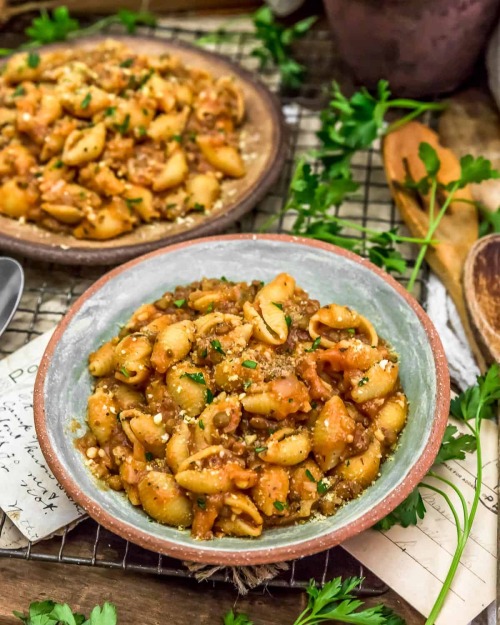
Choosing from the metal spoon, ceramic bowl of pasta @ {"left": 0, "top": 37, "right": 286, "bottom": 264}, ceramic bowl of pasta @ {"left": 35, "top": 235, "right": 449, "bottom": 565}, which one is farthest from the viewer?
ceramic bowl of pasta @ {"left": 0, "top": 37, "right": 286, "bottom": 264}

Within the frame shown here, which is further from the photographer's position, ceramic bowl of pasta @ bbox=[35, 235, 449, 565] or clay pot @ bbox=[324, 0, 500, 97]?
clay pot @ bbox=[324, 0, 500, 97]

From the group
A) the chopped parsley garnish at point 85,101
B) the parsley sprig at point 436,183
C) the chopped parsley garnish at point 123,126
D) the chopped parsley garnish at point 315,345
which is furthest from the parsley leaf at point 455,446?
the chopped parsley garnish at point 85,101

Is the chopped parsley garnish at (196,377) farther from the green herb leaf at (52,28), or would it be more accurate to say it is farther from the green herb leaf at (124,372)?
the green herb leaf at (52,28)

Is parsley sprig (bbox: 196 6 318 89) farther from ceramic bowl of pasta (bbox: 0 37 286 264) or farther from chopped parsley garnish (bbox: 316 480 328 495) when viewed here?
chopped parsley garnish (bbox: 316 480 328 495)

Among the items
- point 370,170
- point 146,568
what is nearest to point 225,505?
point 146,568

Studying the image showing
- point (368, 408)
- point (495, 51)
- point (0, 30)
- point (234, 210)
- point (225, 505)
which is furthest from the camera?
point (0, 30)

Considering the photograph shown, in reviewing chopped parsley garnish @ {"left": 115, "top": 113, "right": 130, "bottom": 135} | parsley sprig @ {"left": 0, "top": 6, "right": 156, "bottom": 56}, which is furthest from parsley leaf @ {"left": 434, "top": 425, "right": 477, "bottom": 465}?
parsley sprig @ {"left": 0, "top": 6, "right": 156, "bottom": 56}

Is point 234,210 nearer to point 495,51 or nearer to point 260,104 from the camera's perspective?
point 260,104
